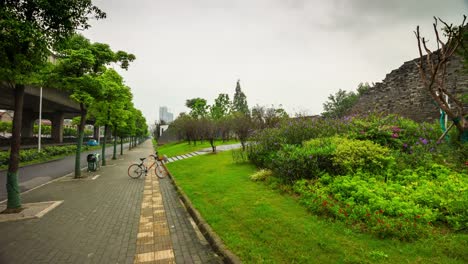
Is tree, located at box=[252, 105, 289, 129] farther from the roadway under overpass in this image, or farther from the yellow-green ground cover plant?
the roadway under overpass

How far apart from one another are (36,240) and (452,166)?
11.3 m

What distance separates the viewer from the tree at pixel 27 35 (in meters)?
5.50

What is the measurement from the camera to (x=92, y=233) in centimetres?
507

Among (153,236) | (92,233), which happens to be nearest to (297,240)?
(153,236)

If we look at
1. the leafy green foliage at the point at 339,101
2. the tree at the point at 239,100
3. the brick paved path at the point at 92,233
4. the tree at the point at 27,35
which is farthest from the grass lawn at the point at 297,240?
the tree at the point at 239,100

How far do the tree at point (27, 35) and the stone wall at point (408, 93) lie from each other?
16325mm

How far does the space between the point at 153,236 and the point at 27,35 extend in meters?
5.83

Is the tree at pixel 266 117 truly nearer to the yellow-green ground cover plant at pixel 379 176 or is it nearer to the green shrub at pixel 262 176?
the yellow-green ground cover plant at pixel 379 176

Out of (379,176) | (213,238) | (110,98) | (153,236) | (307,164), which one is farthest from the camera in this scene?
(110,98)

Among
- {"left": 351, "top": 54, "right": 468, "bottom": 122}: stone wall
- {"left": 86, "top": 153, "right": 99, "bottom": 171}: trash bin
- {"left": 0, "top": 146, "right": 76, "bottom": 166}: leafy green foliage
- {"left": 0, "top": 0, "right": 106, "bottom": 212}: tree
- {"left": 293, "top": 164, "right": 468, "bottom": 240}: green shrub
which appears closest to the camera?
{"left": 293, "top": 164, "right": 468, "bottom": 240}: green shrub

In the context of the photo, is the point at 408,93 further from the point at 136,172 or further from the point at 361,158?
the point at 136,172

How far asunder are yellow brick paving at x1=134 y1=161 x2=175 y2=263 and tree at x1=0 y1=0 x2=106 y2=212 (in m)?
3.81

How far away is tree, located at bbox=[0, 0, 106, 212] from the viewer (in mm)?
5499

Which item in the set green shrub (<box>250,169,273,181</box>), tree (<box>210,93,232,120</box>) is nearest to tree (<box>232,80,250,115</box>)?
tree (<box>210,93,232,120</box>)
